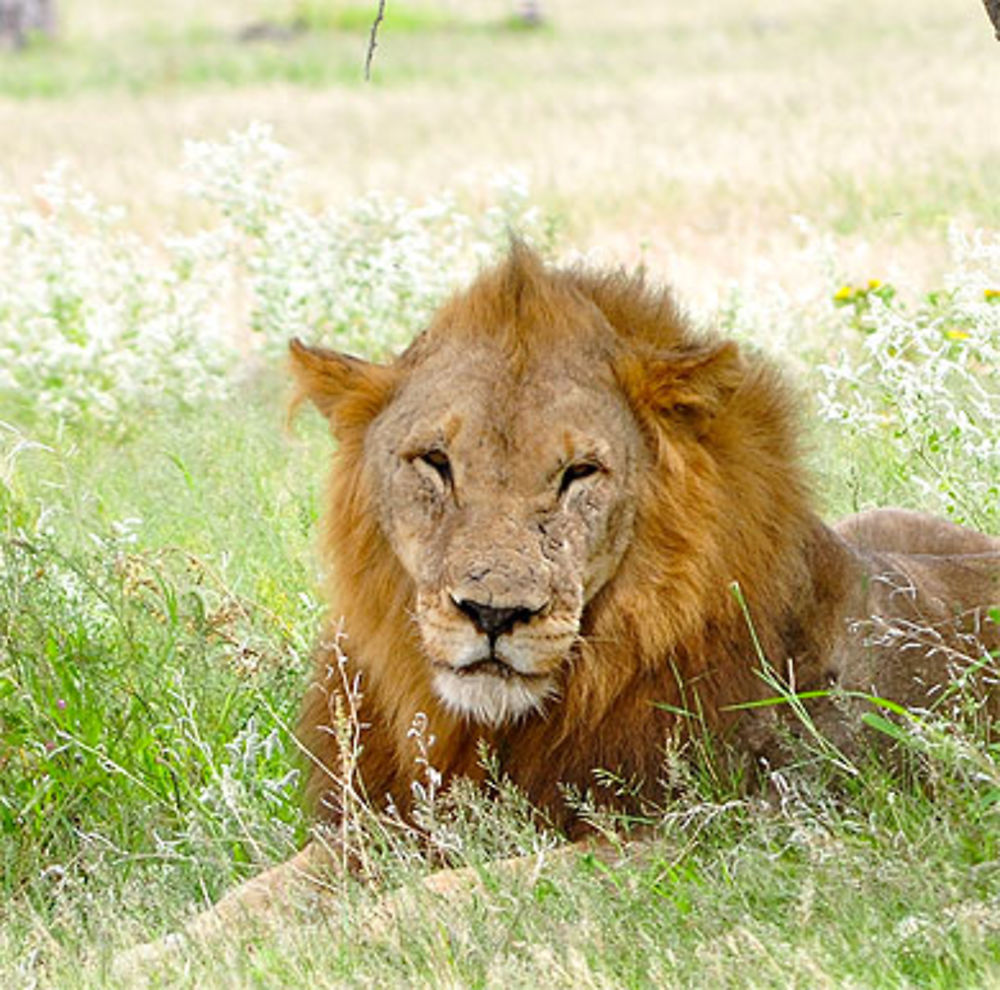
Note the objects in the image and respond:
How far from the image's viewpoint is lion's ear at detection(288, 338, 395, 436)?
4969mm

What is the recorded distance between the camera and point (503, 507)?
181 inches

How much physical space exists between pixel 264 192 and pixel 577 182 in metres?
7.17

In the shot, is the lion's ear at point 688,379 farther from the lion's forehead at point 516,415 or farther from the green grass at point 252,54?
the green grass at point 252,54

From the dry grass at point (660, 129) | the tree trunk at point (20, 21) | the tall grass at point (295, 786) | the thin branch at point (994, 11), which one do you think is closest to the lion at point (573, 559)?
the tall grass at point (295, 786)

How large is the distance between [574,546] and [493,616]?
0.26m

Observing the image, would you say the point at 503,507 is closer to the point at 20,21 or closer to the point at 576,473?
the point at 576,473

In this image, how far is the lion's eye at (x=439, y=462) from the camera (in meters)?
4.71

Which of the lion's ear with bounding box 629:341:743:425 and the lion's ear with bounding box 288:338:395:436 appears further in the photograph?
the lion's ear with bounding box 288:338:395:436

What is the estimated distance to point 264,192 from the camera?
409 inches

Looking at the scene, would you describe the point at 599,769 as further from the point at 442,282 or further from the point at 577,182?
the point at 577,182

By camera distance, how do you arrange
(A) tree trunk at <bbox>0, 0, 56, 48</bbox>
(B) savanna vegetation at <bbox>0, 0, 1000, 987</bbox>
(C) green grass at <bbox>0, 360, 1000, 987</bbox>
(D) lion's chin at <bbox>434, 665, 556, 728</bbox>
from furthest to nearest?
(A) tree trunk at <bbox>0, 0, 56, 48</bbox> < (D) lion's chin at <bbox>434, 665, 556, 728</bbox> < (B) savanna vegetation at <bbox>0, 0, 1000, 987</bbox> < (C) green grass at <bbox>0, 360, 1000, 987</bbox>

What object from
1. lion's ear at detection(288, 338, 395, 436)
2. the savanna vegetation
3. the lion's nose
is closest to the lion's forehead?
lion's ear at detection(288, 338, 395, 436)

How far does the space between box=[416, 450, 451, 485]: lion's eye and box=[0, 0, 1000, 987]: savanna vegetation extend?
24.8 inches

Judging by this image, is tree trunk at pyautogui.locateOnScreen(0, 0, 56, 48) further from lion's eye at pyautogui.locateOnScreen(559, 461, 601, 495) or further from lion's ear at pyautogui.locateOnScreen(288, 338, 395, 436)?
lion's eye at pyautogui.locateOnScreen(559, 461, 601, 495)
